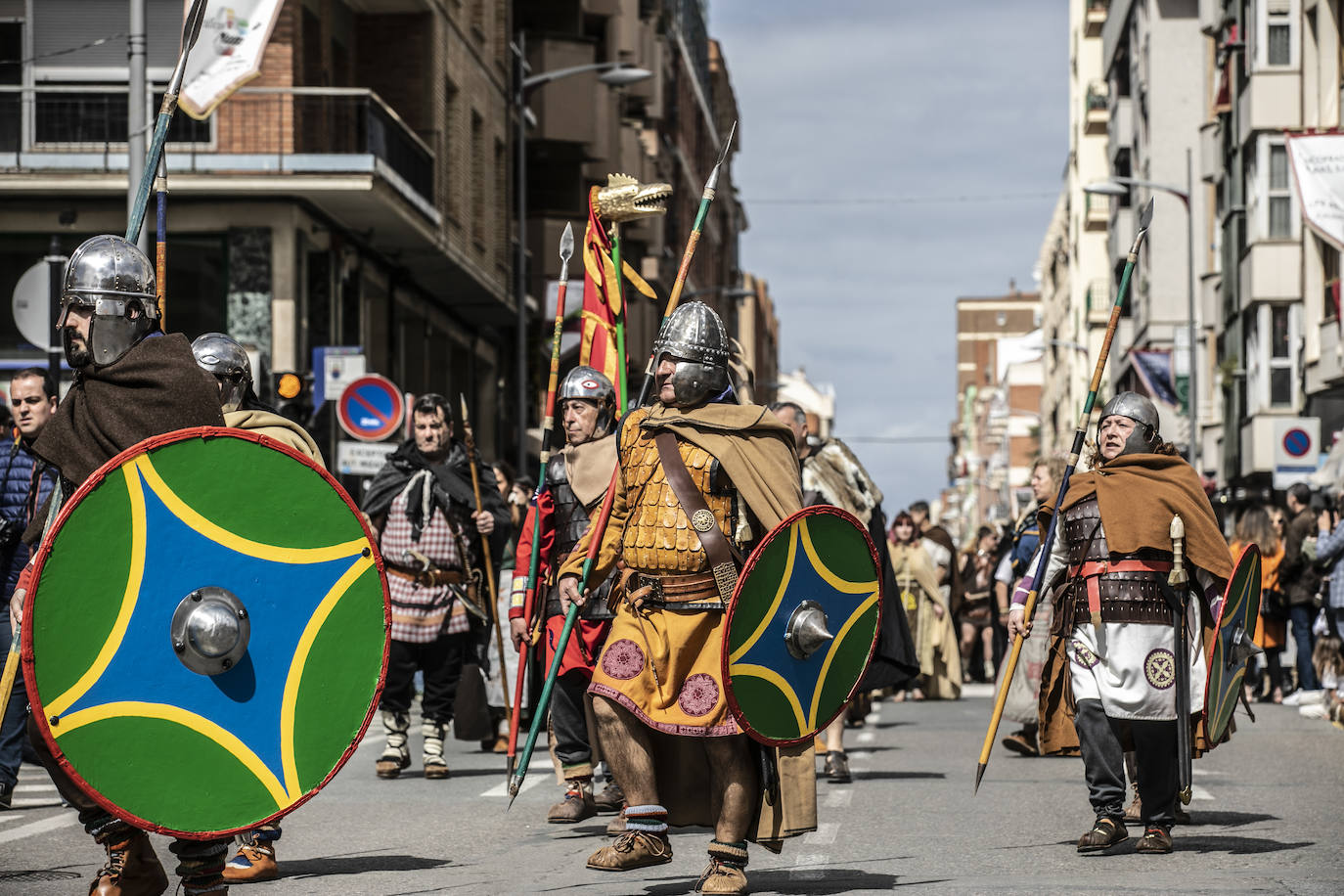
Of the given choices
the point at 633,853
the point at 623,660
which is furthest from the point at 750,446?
the point at 633,853

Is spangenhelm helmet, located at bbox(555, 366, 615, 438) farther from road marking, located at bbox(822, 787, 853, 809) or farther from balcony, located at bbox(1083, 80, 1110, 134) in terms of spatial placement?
balcony, located at bbox(1083, 80, 1110, 134)

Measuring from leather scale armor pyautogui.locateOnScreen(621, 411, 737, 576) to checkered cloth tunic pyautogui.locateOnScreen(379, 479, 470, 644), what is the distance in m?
4.80

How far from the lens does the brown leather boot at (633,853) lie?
768 cm

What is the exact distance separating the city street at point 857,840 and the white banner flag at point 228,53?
6629 mm

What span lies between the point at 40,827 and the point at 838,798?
3768 millimetres

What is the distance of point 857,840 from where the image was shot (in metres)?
9.57

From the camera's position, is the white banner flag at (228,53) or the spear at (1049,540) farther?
the white banner flag at (228,53)

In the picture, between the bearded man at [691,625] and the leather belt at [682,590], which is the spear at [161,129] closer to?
the bearded man at [691,625]

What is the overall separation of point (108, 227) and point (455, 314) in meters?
11.4

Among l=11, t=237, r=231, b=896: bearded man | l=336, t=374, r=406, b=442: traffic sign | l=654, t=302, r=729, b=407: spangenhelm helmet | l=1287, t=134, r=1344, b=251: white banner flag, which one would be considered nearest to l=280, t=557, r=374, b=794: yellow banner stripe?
l=11, t=237, r=231, b=896: bearded man

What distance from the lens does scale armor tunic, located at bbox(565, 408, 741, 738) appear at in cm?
782

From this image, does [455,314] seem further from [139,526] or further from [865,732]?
[139,526]

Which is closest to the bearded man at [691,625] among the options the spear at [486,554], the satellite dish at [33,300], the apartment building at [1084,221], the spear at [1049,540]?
the spear at [1049,540]

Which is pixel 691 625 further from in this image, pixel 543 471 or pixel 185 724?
pixel 543 471
